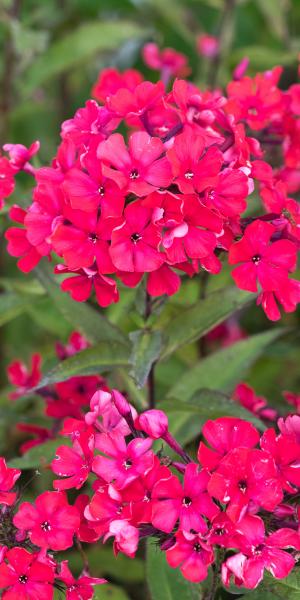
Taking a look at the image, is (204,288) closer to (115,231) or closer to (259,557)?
→ (115,231)

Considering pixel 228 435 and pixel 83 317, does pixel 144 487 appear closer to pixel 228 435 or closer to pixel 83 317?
pixel 228 435

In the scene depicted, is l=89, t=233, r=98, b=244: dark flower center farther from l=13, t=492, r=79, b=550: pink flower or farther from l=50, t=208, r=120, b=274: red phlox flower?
l=13, t=492, r=79, b=550: pink flower

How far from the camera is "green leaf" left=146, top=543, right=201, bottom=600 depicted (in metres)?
1.13

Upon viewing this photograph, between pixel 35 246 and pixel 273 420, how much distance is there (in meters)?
0.49

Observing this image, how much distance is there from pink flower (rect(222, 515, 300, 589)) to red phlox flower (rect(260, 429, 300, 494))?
0.06 m

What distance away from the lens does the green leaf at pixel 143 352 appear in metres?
1.08

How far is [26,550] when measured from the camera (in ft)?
3.08

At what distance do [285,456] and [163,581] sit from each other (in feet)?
1.07

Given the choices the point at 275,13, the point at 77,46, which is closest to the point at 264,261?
the point at 77,46

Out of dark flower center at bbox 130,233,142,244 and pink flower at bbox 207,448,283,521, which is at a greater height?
dark flower center at bbox 130,233,142,244

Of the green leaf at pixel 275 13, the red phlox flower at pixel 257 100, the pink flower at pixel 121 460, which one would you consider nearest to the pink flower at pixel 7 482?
the pink flower at pixel 121 460

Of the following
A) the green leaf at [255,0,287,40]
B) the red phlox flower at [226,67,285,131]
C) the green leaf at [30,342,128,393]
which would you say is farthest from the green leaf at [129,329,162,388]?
the green leaf at [255,0,287,40]

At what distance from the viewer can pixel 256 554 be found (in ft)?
2.86

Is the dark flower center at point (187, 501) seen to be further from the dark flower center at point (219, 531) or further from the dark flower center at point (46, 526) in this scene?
the dark flower center at point (46, 526)
